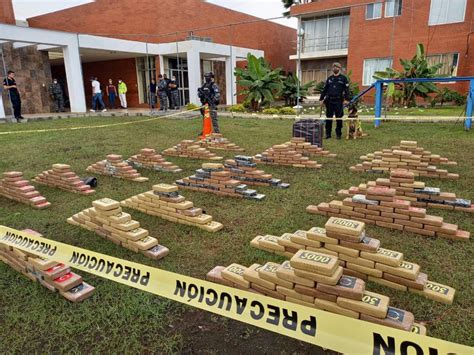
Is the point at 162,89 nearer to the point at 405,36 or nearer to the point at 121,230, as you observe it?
the point at 121,230

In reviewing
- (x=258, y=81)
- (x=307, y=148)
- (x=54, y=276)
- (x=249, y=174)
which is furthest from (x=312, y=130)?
(x=258, y=81)

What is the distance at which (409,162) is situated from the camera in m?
6.30

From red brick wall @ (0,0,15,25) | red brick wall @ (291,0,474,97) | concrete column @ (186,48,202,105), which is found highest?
red brick wall @ (0,0,15,25)

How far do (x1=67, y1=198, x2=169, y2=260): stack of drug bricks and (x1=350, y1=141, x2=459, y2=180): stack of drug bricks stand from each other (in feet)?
14.5

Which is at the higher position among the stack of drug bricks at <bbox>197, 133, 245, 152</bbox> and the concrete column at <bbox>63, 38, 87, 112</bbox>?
the concrete column at <bbox>63, 38, 87, 112</bbox>

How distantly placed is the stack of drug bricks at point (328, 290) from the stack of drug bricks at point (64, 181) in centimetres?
407

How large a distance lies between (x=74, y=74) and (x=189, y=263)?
17.6 m

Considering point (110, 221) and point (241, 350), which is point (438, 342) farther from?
point (110, 221)

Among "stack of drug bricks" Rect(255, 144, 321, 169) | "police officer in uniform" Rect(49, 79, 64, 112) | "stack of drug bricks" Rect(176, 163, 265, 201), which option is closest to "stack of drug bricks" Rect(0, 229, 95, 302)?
"stack of drug bricks" Rect(176, 163, 265, 201)

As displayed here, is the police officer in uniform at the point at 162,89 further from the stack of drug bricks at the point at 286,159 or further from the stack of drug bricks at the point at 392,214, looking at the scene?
the stack of drug bricks at the point at 392,214

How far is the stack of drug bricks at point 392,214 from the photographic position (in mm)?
3801

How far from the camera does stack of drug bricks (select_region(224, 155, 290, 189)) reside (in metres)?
5.84

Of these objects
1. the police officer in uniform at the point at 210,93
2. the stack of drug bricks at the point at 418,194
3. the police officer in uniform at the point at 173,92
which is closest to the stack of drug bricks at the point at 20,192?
the stack of drug bricks at the point at 418,194

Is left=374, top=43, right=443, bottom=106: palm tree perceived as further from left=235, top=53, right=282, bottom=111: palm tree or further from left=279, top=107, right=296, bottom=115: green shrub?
left=235, top=53, right=282, bottom=111: palm tree
